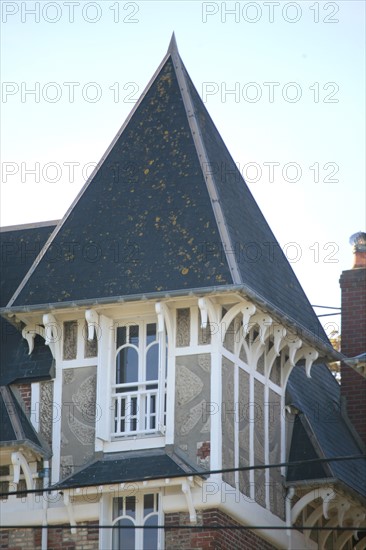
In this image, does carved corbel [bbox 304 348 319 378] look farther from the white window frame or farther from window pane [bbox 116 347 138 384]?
the white window frame

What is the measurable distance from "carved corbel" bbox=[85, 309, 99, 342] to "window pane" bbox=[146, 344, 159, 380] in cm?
96

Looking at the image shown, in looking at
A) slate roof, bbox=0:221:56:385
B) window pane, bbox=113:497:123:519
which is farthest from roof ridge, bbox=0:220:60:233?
window pane, bbox=113:497:123:519

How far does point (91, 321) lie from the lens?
2770cm

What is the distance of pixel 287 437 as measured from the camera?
2956cm

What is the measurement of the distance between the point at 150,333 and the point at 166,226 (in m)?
1.93

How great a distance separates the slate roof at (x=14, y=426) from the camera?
27.1 metres

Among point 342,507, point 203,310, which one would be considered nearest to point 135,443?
point 203,310

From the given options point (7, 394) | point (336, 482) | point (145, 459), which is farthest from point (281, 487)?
point (7, 394)

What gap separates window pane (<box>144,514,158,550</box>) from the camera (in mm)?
26609

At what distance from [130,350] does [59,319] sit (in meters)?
1.30

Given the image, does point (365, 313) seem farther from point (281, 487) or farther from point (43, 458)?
point (43, 458)

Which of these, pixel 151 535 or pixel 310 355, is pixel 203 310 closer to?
pixel 310 355

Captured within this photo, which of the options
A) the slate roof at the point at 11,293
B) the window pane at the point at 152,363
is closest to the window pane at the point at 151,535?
the window pane at the point at 152,363

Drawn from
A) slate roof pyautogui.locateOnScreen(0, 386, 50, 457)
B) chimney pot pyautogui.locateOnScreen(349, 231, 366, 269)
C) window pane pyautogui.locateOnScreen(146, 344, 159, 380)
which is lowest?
slate roof pyautogui.locateOnScreen(0, 386, 50, 457)
